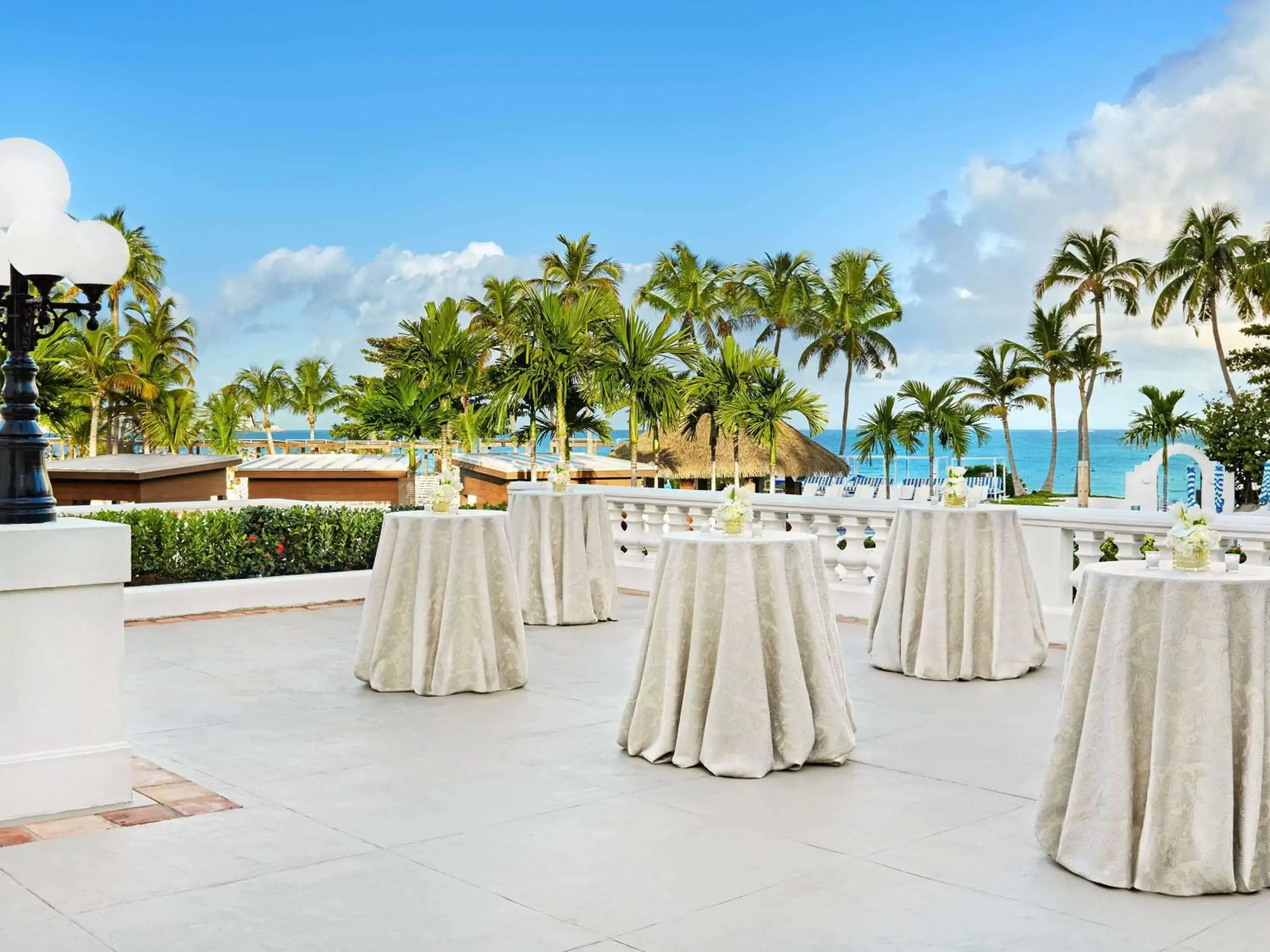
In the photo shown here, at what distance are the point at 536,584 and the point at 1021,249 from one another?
307ft

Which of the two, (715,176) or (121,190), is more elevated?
(715,176)

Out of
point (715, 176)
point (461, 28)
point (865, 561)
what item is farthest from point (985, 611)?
point (715, 176)

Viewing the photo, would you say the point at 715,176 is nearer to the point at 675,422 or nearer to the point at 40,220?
the point at 675,422

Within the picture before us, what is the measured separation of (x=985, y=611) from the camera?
23.4 ft

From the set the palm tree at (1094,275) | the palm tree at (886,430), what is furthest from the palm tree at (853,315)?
the palm tree at (886,430)

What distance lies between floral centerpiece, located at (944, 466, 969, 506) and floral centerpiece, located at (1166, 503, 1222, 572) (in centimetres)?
311

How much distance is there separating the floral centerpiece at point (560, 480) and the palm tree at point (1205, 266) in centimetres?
4015

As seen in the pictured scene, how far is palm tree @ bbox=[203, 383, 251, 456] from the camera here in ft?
149

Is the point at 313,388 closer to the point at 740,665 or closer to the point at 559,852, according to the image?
the point at 740,665

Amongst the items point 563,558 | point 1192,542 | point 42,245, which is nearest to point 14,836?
point 42,245

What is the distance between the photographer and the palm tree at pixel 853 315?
5162 centimetres

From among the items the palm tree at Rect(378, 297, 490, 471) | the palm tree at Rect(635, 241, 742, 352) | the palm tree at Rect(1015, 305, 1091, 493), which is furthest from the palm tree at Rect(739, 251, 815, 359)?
the palm tree at Rect(378, 297, 490, 471)

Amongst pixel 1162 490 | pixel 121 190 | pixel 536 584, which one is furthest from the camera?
pixel 1162 490

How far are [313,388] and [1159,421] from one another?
1411 inches
